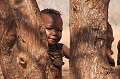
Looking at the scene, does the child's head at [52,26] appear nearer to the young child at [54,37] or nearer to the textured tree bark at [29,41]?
the young child at [54,37]

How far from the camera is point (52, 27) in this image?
2.82m

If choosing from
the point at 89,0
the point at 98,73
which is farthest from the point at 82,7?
the point at 98,73

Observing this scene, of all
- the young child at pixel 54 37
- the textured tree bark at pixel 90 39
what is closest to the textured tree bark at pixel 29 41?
the textured tree bark at pixel 90 39

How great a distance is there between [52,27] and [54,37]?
90mm

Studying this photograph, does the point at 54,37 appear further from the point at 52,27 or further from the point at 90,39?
the point at 90,39

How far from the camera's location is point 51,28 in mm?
2818

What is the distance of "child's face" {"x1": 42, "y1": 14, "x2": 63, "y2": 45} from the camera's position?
110 inches

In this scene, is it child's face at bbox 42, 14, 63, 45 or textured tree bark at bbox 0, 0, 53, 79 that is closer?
textured tree bark at bbox 0, 0, 53, 79

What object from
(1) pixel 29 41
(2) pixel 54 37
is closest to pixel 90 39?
(1) pixel 29 41

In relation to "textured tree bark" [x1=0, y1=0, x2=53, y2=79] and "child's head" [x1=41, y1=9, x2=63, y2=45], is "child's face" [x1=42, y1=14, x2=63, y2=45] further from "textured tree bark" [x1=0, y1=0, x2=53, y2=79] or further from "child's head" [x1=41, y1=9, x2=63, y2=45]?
"textured tree bark" [x1=0, y1=0, x2=53, y2=79]

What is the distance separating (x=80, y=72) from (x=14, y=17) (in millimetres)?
554

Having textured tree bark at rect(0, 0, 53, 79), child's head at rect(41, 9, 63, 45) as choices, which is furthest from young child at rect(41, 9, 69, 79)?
textured tree bark at rect(0, 0, 53, 79)

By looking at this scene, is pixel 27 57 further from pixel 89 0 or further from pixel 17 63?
pixel 89 0

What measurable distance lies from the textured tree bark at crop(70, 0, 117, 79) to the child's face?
2.32 ft
